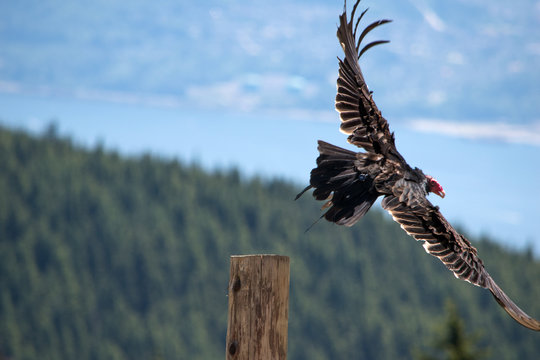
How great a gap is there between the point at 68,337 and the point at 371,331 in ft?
124

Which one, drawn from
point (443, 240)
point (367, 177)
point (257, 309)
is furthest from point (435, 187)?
point (257, 309)

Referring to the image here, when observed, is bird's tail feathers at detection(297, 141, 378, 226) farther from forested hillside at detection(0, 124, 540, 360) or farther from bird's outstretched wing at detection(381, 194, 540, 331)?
forested hillside at detection(0, 124, 540, 360)

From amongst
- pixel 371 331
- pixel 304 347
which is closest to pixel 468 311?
pixel 371 331

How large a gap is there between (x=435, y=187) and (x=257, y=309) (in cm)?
245

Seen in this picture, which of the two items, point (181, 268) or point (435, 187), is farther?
point (181, 268)

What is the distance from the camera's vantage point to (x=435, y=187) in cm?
645

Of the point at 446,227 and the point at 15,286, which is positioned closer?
the point at 446,227

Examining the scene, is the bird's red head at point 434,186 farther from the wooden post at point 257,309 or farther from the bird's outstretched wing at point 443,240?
the wooden post at point 257,309

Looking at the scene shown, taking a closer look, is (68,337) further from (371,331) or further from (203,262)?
(371,331)

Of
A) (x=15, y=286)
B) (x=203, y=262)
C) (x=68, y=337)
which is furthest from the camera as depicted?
(x=203, y=262)

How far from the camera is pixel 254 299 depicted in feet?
15.1

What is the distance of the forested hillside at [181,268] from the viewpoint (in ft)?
301

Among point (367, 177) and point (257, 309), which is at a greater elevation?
point (367, 177)

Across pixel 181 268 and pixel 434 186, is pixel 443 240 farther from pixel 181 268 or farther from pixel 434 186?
pixel 181 268
